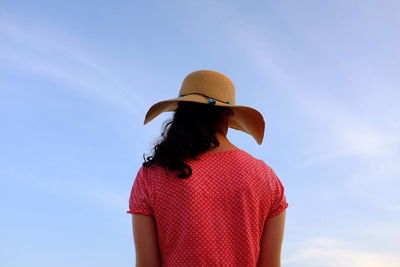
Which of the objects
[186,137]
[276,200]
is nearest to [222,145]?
[186,137]

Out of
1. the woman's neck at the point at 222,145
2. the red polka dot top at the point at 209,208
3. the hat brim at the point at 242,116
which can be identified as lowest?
the red polka dot top at the point at 209,208

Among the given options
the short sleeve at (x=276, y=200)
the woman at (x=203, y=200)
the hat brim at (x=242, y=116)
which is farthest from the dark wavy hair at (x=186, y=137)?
the short sleeve at (x=276, y=200)

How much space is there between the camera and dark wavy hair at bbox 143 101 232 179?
4.06 meters

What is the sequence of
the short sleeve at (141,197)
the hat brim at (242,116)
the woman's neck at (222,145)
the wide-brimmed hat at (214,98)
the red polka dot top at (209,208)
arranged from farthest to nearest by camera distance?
the hat brim at (242,116)
the wide-brimmed hat at (214,98)
the woman's neck at (222,145)
the short sleeve at (141,197)
the red polka dot top at (209,208)

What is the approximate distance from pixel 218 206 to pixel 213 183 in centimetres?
19

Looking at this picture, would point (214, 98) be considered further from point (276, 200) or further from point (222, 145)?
point (276, 200)

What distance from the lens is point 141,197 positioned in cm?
410

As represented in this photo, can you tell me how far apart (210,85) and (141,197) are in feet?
4.05

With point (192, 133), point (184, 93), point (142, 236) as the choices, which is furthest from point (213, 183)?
point (184, 93)

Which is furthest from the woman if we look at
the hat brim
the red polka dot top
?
the hat brim

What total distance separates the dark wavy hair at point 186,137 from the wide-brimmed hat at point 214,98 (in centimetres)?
11

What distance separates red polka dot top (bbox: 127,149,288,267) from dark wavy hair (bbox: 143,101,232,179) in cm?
8

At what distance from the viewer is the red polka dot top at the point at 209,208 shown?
3932mm

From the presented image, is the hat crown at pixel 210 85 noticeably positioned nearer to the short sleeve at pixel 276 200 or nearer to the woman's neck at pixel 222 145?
the woman's neck at pixel 222 145
